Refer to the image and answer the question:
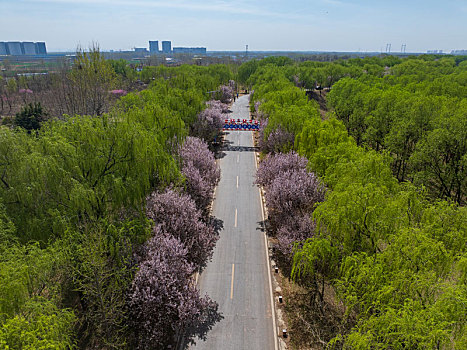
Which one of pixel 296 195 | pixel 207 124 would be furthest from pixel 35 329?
pixel 207 124

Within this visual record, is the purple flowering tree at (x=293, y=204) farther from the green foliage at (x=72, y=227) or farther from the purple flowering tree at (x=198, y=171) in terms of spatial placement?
the green foliage at (x=72, y=227)

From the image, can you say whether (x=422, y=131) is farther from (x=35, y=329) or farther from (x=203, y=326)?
(x=35, y=329)

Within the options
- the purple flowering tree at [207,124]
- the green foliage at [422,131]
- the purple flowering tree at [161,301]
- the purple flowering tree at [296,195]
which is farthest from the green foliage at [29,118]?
the green foliage at [422,131]

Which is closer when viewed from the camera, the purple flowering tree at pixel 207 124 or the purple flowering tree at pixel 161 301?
the purple flowering tree at pixel 161 301

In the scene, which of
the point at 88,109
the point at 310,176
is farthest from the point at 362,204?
the point at 88,109

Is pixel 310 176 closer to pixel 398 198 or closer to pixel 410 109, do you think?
pixel 398 198

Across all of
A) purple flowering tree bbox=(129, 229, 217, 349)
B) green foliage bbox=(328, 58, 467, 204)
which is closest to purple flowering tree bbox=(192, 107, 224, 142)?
green foliage bbox=(328, 58, 467, 204)

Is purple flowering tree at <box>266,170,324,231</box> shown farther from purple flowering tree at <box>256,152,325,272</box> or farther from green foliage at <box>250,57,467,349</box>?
green foliage at <box>250,57,467,349</box>
